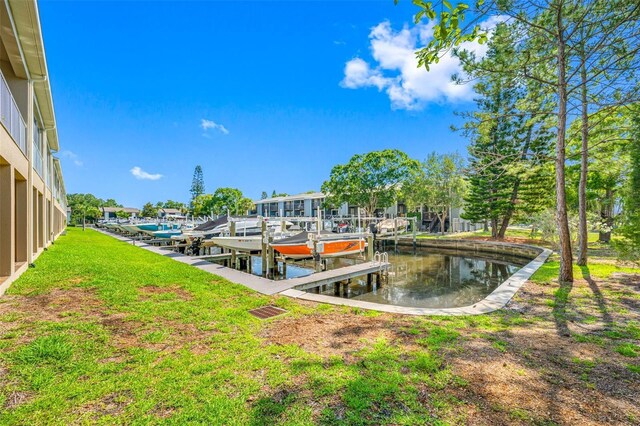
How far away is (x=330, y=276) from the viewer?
894cm

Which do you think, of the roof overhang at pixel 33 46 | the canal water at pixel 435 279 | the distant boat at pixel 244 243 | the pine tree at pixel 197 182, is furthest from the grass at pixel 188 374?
the pine tree at pixel 197 182

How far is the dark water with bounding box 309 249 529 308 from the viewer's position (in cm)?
970

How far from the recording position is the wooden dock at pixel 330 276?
25.6 ft

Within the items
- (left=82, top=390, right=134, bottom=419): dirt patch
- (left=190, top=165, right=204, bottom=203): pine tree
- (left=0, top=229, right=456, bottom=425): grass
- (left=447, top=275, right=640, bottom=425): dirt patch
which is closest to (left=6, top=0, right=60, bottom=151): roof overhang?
(left=0, top=229, right=456, bottom=425): grass

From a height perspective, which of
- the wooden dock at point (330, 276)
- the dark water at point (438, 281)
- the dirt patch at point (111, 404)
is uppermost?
the dirt patch at point (111, 404)

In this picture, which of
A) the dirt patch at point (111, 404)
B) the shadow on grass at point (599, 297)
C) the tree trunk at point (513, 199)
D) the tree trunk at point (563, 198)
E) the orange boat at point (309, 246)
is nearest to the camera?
the dirt patch at point (111, 404)

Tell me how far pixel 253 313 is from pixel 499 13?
8.82m

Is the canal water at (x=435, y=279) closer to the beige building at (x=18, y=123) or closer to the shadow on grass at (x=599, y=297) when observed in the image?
the shadow on grass at (x=599, y=297)

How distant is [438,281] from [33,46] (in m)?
14.9

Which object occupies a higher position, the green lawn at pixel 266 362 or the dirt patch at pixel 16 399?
the dirt patch at pixel 16 399

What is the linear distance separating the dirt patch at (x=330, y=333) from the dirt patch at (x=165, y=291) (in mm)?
2526

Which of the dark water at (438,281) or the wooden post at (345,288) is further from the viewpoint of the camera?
the wooden post at (345,288)

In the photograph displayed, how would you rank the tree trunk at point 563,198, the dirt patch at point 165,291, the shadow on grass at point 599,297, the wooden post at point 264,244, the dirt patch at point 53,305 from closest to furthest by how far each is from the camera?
the dirt patch at point 53,305, the shadow on grass at point 599,297, the dirt patch at point 165,291, the tree trunk at point 563,198, the wooden post at point 264,244

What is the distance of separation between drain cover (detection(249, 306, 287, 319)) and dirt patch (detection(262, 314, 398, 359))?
1.22 ft
